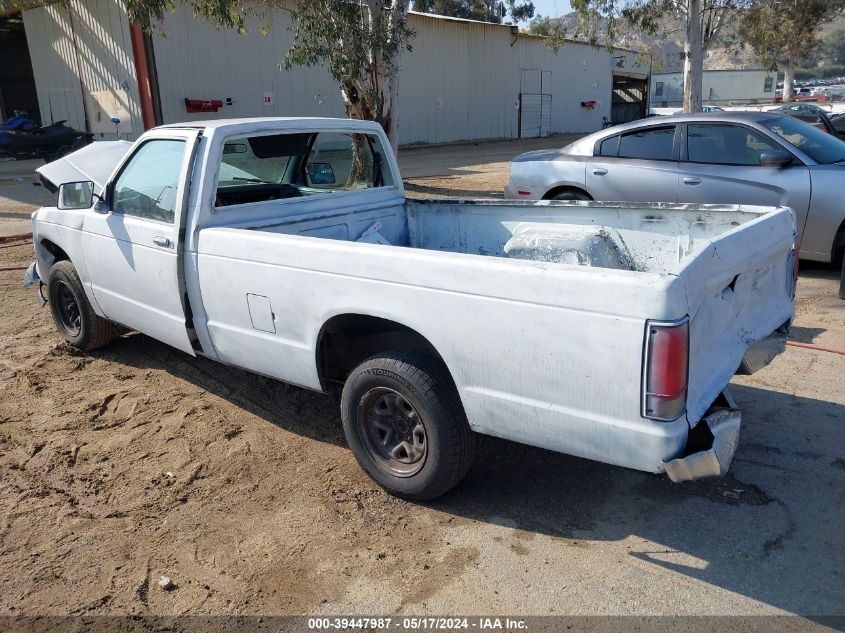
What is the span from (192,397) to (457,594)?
2694 mm

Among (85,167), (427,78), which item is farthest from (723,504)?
(427,78)

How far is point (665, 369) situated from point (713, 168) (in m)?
5.43

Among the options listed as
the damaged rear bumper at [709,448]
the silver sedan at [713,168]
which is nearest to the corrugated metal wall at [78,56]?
the silver sedan at [713,168]

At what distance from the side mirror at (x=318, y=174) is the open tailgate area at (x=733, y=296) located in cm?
303

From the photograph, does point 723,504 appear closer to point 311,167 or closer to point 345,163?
point 345,163

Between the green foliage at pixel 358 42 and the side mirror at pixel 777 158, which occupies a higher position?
the green foliage at pixel 358 42

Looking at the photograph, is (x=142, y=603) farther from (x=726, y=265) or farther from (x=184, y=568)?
(x=726, y=265)

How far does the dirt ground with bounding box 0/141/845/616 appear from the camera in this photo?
295 cm

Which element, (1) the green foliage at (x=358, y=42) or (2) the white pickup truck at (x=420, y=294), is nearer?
(2) the white pickup truck at (x=420, y=294)

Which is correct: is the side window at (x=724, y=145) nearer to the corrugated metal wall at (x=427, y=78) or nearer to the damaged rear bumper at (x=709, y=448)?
the damaged rear bumper at (x=709, y=448)

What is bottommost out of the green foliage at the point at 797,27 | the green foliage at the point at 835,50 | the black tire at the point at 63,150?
the black tire at the point at 63,150

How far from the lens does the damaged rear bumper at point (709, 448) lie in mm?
2715

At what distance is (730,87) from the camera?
4584 centimetres

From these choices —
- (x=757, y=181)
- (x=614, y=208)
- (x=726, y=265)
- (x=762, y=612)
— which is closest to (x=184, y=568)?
(x=762, y=612)
